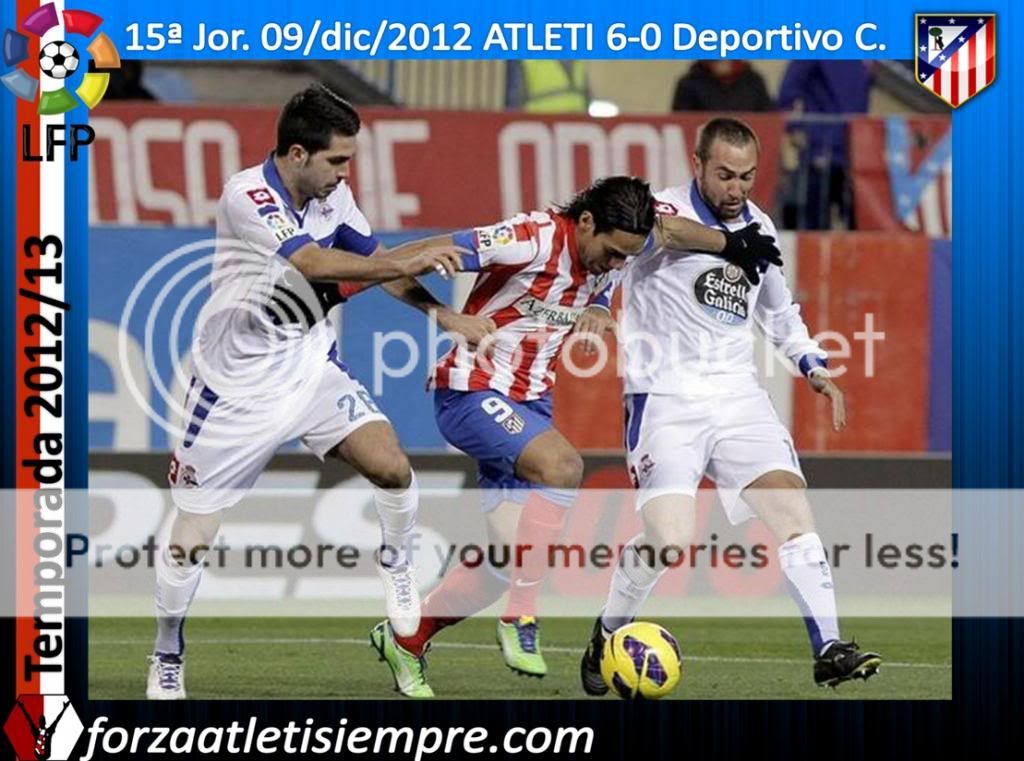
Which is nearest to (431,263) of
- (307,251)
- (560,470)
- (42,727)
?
(307,251)

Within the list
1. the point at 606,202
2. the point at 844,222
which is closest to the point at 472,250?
the point at 606,202

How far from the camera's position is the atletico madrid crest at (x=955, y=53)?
723 centimetres

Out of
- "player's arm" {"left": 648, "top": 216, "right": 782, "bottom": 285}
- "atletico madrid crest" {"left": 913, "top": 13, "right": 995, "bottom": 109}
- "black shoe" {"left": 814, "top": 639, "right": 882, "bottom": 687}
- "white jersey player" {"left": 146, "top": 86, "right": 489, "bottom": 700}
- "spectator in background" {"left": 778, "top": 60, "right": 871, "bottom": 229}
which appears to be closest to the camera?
"atletico madrid crest" {"left": 913, "top": 13, "right": 995, "bottom": 109}

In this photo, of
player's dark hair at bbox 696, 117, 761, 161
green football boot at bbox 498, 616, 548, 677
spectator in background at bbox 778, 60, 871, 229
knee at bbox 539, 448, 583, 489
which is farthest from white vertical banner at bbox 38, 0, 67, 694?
spectator in background at bbox 778, 60, 871, 229

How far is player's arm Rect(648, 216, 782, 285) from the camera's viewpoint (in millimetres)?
8391

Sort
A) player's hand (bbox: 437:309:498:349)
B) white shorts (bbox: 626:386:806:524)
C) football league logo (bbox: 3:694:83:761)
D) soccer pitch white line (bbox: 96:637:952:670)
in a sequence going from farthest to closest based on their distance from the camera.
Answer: soccer pitch white line (bbox: 96:637:952:670)
white shorts (bbox: 626:386:806:524)
player's hand (bbox: 437:309:498:349)
football league logo (bbox: 3:694:83:761)

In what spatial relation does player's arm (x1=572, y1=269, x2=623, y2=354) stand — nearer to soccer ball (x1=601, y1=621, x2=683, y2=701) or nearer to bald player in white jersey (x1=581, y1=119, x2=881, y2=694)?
bald player in white jersey (x1=581, y1=119, x2=881, y2=694)

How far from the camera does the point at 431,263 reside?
745 centimetres

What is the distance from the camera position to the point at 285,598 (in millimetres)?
12242

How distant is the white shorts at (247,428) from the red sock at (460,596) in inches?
33.9

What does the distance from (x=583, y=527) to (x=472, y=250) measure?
4340 mm

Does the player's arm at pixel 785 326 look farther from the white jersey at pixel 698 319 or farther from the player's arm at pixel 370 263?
the player's arm at pixel 370 263

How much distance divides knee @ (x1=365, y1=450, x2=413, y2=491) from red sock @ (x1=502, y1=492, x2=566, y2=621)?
0.69 m

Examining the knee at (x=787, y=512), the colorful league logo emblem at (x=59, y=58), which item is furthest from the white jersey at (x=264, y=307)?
the knee at (x=787, y=512)
